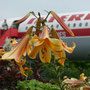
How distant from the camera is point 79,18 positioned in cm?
1972

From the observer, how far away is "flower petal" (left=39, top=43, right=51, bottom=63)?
123 centimetres

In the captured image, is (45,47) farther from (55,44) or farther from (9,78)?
(9,78)

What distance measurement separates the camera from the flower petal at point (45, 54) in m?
1.23

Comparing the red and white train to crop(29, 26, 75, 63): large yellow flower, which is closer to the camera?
crop(29, 26, 75, 63): large yellow flower

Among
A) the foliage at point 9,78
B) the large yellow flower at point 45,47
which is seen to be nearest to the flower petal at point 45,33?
the large yellow flower at point 45,47

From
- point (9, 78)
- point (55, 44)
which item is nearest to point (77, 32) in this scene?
point (9, 78)

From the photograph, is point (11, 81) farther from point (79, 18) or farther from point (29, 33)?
point (79, 18)

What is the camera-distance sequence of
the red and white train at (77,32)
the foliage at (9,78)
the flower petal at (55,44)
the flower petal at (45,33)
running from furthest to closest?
1. the red and white train at (77,32)
2. the foliage at (9,78)
3. the flower petal at (45,33)
4. the flower petal at (55,44)

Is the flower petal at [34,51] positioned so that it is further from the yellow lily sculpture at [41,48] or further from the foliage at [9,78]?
the foliage at [9,78]

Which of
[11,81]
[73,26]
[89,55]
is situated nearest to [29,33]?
[11,81]

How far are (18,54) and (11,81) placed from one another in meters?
3.78

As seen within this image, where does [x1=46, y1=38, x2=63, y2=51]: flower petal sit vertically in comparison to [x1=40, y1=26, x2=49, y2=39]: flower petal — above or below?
below

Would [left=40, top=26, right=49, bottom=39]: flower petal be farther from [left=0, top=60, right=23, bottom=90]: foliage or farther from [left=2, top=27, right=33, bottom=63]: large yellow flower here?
[left=0, top=60, right=23, bottom=90]: foliage

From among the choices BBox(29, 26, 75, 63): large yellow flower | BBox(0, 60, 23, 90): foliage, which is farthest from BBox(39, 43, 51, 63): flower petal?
BBox(0, 60, 23, 90): foliage
